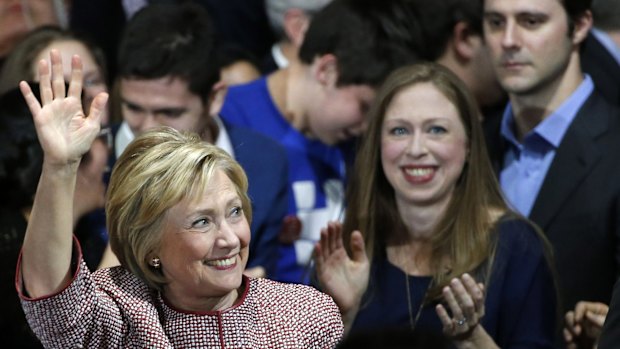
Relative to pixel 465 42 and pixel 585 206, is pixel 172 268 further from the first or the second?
pixel 465 42

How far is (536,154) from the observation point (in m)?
4.14

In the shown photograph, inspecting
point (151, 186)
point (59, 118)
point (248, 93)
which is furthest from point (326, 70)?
point (59, 118)

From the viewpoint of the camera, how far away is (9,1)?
532 centimetres

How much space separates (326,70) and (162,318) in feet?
7.00

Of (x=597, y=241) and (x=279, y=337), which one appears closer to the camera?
(x=279, y=337)

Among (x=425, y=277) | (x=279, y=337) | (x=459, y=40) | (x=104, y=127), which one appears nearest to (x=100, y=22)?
(x=104, y=127)

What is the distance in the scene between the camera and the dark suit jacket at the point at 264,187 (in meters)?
4.14

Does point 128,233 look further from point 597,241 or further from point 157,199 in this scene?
point 597,241

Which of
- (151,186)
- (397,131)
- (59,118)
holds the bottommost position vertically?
(397,131)

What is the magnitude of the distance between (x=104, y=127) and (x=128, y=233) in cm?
178

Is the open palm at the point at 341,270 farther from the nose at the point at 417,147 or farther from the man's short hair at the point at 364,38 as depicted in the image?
the man's short hair at the point at 364,38

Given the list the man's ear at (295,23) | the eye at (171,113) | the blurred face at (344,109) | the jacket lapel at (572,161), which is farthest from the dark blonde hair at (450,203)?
the man's ear at (295,23)

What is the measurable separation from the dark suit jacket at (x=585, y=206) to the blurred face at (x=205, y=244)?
1511 mm

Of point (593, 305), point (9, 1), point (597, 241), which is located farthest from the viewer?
point (9, 1)
